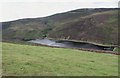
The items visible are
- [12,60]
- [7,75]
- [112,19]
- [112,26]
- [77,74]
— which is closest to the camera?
[7,75]

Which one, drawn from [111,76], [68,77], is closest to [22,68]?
[68,77]

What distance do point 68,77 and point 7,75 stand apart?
6.07 metres

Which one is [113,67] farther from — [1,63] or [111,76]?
[1,63]

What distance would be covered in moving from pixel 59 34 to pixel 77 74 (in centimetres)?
14173

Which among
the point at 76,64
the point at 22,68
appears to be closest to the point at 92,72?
the point at 76,64

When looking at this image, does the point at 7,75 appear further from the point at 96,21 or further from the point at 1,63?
the point at 96,21

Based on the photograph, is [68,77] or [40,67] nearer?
[68,77]

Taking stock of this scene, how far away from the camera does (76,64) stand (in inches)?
1250

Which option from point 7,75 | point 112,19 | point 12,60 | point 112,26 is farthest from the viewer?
point 112,19

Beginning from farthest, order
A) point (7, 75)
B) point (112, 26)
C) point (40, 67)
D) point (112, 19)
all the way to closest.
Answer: point (112, 19), point (112, 26), point (40, 67), point (7, 75)

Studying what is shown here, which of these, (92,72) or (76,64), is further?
(76,64)

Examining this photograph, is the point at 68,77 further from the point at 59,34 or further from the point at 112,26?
the point at 59,34

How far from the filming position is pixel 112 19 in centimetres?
16175

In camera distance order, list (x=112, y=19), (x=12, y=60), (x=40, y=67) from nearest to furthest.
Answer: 1. (x=40, y=67)
2. (x=12, y=60)
3. (x=112, y=19)
